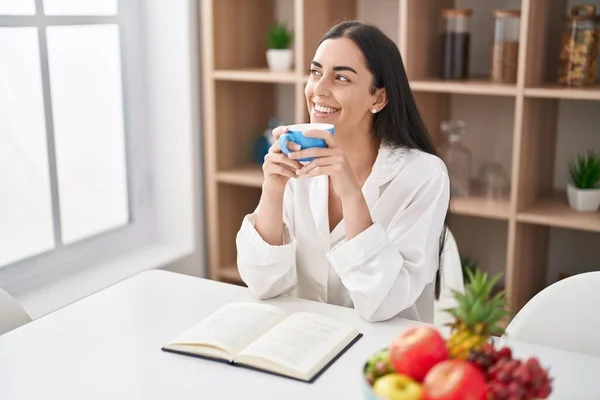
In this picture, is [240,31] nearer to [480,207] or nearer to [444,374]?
[480,207]

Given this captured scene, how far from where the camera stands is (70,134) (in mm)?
2529

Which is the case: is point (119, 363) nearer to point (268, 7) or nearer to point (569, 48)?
point (569, 48)

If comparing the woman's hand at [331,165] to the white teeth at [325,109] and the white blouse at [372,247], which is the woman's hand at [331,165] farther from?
the white teeth at [325,109]

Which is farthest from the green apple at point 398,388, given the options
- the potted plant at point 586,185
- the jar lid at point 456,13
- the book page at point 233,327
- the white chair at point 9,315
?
the jar lid at point 456,13

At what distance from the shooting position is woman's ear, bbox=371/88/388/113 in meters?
1.72

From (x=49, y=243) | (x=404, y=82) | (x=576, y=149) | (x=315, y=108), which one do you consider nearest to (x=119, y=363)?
(x=315, y=108)

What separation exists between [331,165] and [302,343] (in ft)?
1.22

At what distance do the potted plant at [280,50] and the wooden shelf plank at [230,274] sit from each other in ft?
2.59

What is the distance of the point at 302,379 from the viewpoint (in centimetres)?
126

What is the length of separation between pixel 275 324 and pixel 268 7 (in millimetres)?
1813

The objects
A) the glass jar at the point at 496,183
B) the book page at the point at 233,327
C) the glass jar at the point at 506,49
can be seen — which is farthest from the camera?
the glass jar at the point at 496,183

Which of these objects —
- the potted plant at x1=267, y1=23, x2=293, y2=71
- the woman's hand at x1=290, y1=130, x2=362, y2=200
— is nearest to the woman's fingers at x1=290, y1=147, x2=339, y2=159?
the woman's hand at x1=290, y1=130, x2=362, y2=200

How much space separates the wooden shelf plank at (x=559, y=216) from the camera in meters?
2.24

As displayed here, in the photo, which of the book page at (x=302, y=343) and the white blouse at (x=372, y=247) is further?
the white blouse at (x=372, y=247)
